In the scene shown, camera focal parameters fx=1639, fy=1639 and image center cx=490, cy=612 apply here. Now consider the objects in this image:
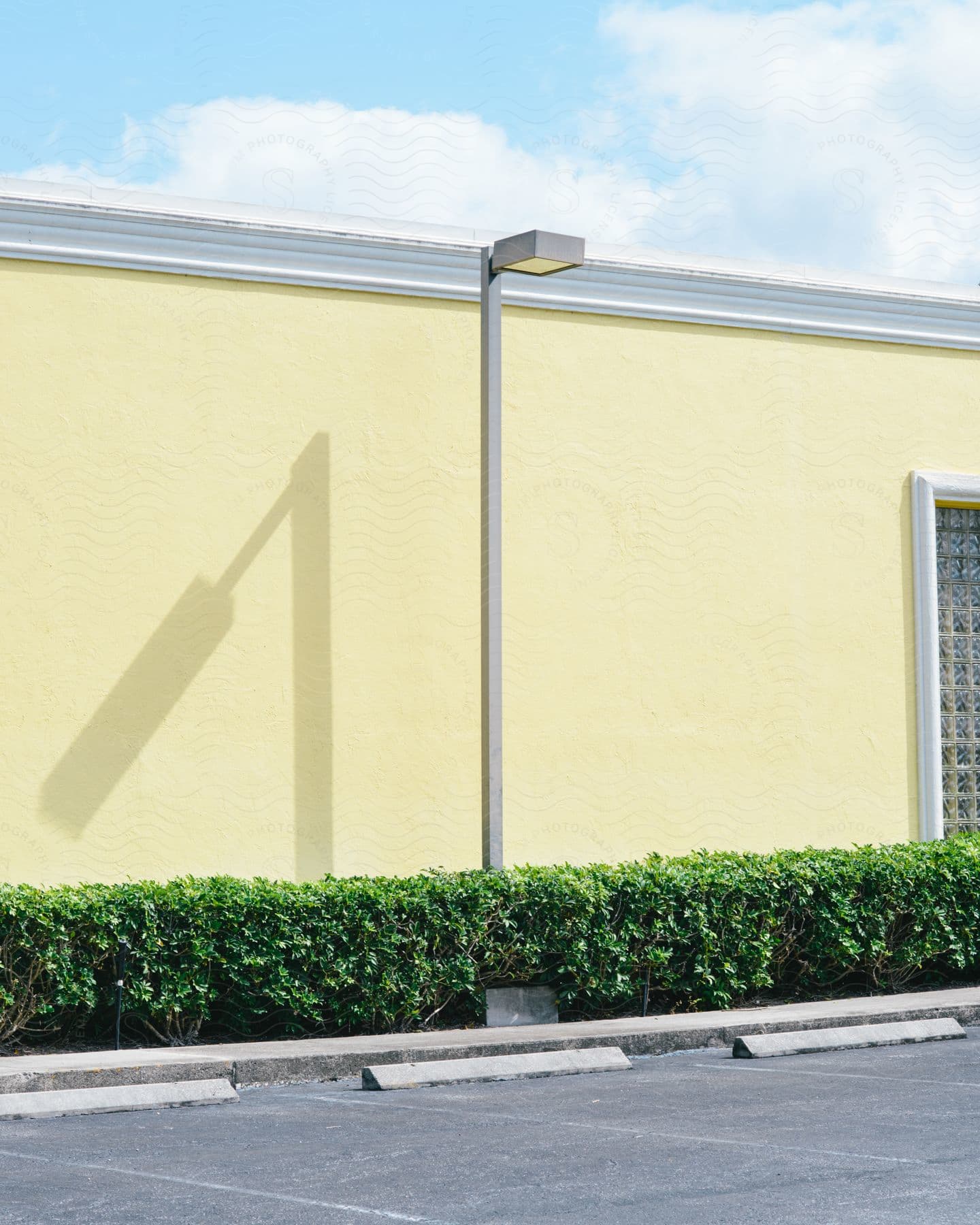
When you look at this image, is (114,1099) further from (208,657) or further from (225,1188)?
(208,657)

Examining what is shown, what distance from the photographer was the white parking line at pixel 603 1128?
691cm

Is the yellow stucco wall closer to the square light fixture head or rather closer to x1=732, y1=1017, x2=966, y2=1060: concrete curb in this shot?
the square light fixture head

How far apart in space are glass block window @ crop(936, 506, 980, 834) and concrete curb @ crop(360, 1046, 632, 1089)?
5.56m

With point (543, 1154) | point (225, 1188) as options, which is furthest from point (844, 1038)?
point (225, 1188)

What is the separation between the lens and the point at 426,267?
12.0 metres

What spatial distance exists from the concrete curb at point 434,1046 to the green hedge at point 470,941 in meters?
0.23

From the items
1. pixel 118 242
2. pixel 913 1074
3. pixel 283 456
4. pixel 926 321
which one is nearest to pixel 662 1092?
pixel 913 1074

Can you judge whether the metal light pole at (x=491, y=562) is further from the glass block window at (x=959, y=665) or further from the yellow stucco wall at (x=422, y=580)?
the glass block window at (x=959, y=665)

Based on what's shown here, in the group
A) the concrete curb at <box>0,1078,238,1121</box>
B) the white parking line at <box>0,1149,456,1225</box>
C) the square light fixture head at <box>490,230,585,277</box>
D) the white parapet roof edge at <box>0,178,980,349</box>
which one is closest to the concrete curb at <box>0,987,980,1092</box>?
the concrete curb at <box>0,1078,238,1121</box>

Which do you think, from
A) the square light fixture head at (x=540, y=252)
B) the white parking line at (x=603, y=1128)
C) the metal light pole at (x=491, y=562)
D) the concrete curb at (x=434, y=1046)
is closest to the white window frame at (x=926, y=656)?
the concrete curb at (x=434, y=1046)

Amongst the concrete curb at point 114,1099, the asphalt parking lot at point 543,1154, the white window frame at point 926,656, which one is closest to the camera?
the asphalt parking lot at point 543,1154

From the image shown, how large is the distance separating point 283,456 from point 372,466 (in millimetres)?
670

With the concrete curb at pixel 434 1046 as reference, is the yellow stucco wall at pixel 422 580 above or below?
above

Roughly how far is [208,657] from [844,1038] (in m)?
4.86
